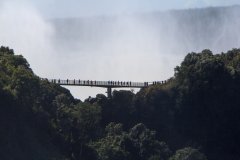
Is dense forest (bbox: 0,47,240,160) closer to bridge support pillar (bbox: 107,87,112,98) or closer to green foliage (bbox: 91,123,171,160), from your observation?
green foliage (bbox: 91,123,171,160)

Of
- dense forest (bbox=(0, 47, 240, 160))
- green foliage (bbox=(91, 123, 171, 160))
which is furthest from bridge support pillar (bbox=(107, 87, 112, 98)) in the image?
green foliage (bbox=(91, 123, 171, 160))

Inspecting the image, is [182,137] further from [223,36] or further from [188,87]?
[223,36]

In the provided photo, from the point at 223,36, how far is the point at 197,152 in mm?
79746

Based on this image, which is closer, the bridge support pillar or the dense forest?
the dense forest

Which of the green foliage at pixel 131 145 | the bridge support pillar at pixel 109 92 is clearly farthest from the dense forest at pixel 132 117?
the bridge support pillar at pixel 109 92

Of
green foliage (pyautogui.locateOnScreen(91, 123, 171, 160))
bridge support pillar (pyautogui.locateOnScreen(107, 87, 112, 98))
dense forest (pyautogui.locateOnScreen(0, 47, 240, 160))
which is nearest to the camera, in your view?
dense forest (pyautogui.locateOnScreen(0, 47, 240, 160))

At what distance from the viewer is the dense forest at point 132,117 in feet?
247

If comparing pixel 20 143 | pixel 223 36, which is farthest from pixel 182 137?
pixel 223 36

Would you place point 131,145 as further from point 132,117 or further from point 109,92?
point 109,92

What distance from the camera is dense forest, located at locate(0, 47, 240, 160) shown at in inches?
2960

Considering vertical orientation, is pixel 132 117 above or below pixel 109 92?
below

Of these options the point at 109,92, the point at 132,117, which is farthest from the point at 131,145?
the point at 109,92

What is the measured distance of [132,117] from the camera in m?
84.5

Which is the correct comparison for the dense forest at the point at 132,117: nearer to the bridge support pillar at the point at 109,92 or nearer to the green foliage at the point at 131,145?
the green foliage at the point at 131,145
